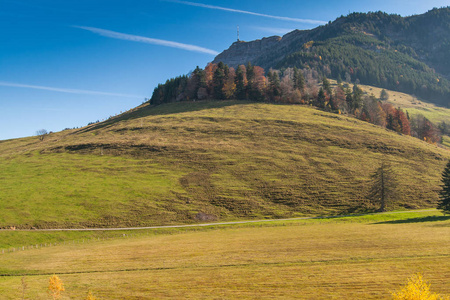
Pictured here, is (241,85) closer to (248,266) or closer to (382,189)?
(382,189)

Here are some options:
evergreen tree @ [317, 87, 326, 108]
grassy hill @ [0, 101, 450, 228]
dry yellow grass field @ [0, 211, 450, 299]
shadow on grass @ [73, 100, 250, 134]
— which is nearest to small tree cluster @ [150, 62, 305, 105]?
shadow on grass @ [73, 100, 250, 134]

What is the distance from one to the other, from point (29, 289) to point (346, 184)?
78160mm

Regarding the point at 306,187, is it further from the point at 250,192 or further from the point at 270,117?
the point at 270,117

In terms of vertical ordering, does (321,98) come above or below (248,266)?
above

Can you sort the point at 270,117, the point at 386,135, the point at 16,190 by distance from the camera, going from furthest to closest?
the point at 270,117 < the point at 386,135 < the point at 16,190

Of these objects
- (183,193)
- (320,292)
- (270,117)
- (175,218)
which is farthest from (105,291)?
→ (270,117)

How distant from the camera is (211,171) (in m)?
90.8

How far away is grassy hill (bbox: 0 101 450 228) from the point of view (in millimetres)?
70062

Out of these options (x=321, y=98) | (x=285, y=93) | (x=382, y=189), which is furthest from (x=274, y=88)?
(x=382, y=189)

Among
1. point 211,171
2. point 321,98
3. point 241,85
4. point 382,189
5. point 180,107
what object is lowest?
point 382,189

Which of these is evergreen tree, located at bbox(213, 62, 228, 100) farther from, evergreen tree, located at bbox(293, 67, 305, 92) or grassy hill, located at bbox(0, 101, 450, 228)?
evergreen tree, located at bbox(293, 67, 305, 92)

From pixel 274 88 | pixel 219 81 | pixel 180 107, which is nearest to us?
pixel 180 107

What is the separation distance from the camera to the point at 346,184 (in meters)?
84.8

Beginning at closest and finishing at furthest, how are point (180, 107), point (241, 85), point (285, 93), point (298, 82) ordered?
point (180, 107) < point (285, 93) < point (241, 85) < point (298, 82)
